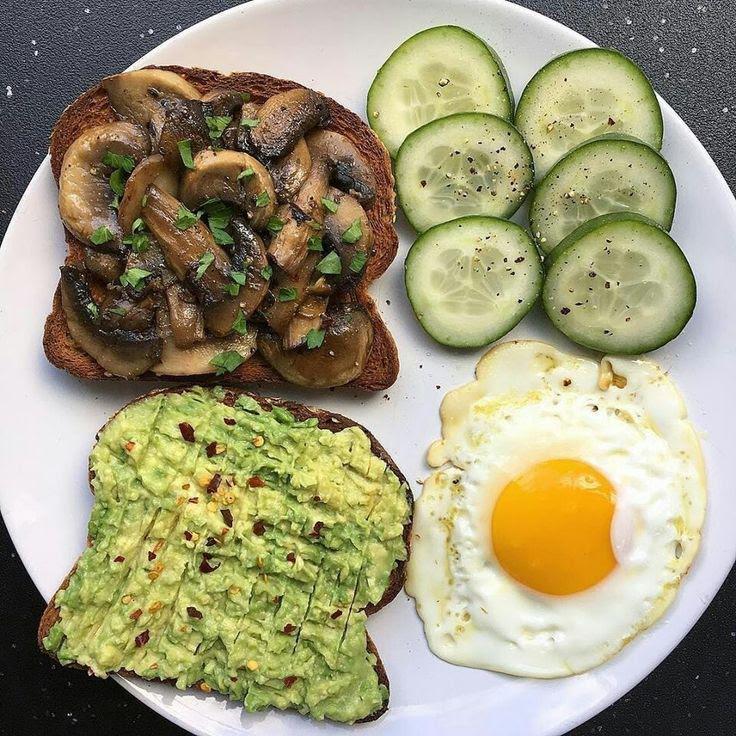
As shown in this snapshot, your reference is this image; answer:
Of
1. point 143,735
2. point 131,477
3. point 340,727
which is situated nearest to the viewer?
point 131,477

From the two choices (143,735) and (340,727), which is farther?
(143,735)

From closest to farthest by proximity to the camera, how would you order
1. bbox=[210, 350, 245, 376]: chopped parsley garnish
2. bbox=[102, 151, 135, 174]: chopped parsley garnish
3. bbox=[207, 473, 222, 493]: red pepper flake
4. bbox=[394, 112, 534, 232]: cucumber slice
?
bbox=[207, 473, 222, 493]: red pepper flake, bbox=[102, 151, 135, 174]: chopped parsley garnish, bbox=[210, 350, 245, 376]: chopped parsley garnish, bbox=[394, 112, 534, 232]: cucumber slice

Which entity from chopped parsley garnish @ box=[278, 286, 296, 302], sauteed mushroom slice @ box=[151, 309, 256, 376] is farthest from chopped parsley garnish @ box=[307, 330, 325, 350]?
sauteed mushroom slice @ box=[151, 309, 256, 376]

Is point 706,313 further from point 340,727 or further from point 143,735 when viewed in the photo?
point 143,735

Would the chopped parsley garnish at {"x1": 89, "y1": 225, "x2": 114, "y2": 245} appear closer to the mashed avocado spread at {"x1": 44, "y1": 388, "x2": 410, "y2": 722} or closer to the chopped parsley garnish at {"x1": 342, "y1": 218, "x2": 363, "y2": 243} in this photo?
the mashed avocado spread at {"x1": 44, "y1": 388, "x2": 410, "y2": 722}

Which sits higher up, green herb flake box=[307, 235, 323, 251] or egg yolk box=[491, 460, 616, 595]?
green herb flake box=[307, 235, 323, 251]

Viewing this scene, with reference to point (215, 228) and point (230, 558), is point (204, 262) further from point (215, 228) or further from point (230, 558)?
point (230, 558)

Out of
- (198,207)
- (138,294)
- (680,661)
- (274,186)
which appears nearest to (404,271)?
(274,186)

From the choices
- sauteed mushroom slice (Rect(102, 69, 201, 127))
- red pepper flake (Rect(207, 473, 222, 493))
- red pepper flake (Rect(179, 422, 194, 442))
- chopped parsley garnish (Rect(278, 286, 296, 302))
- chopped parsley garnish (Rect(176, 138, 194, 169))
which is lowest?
red pepper flake (Rect(207, 473, 222, 493))

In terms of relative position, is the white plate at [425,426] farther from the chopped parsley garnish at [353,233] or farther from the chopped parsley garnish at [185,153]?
the chopped parsley garnish at [353,233]
